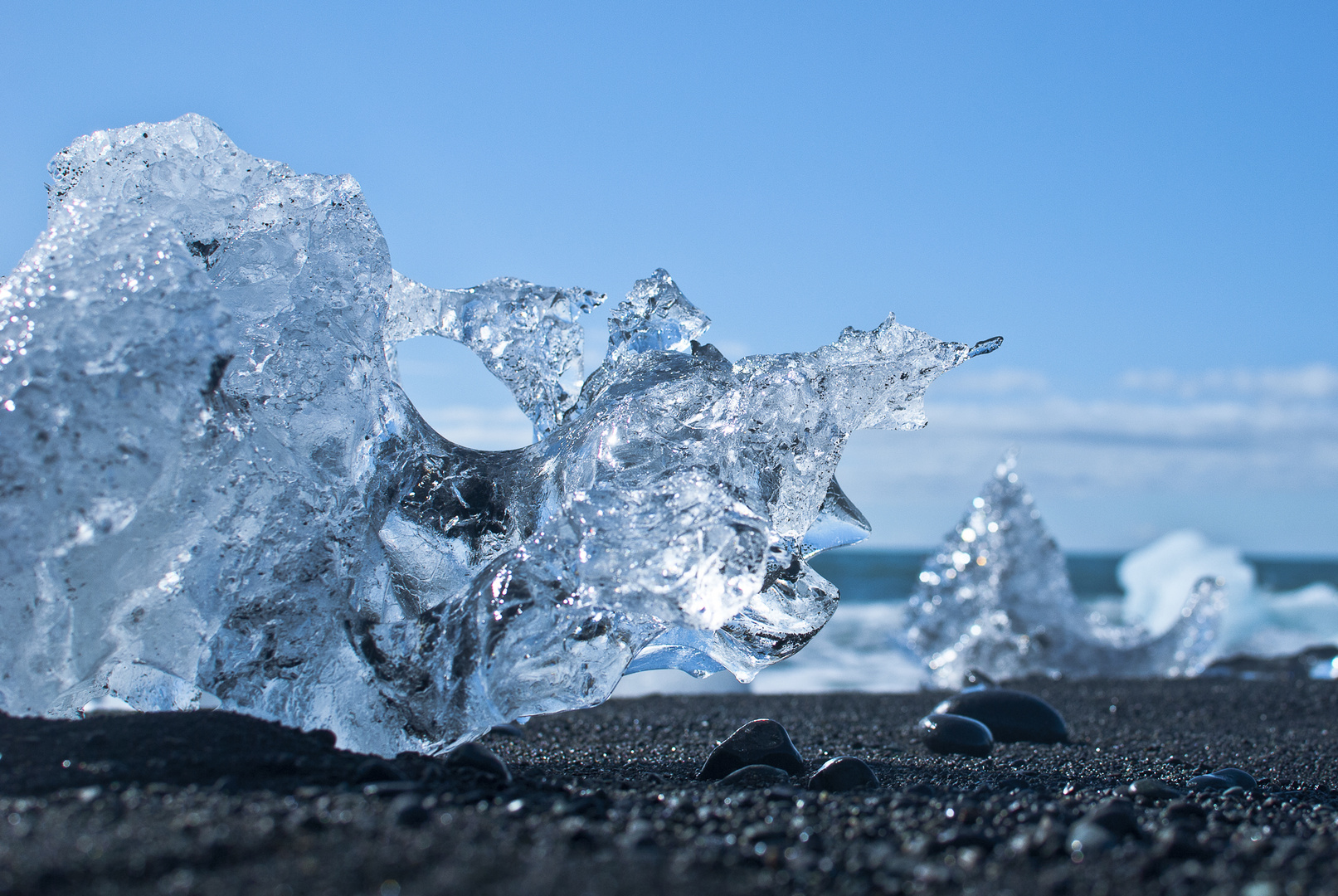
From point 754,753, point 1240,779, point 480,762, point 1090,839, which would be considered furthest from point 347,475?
point 1240,779

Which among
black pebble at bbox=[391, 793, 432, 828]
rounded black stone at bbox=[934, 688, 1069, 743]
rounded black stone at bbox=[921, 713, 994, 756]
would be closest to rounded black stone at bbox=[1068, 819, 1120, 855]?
black pebble at bbox=[391, 793, 432, 828]

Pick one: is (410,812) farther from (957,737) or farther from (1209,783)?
(957,737)

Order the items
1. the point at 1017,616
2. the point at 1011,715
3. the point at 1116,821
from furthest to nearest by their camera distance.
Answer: the point at 1017,616 → the point at 1011,715 → the point at 1116,821

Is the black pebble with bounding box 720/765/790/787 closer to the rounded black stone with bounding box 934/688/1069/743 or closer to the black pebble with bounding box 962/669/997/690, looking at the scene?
the rounded black stone with bounding box 934/688/1069/743

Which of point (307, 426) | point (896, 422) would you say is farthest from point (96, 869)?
point (896, 422)

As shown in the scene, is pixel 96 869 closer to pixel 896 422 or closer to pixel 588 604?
pixel 588 604

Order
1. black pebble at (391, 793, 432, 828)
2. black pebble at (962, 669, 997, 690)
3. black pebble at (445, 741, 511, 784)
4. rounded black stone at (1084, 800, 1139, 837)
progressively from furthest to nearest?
black pebble at (962, 669, 997, 690)
black pebble at (445, 741, 511, 784)
rounded black stone at (1084, 800, 1139, 837)
black pebble at (391, 793, 432, 828)

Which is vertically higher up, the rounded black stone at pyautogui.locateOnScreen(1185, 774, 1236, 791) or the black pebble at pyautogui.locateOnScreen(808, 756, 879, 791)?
the black pebble at pyautogui.locateOnScreen(808, 756, 879, 791)
